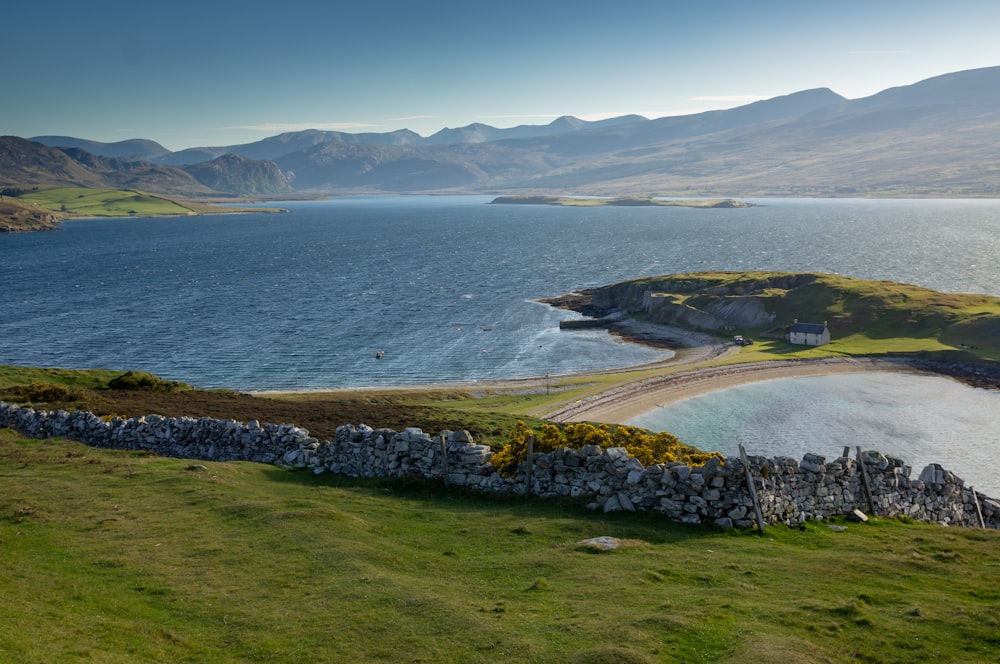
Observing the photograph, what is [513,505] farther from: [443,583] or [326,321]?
[326,321]

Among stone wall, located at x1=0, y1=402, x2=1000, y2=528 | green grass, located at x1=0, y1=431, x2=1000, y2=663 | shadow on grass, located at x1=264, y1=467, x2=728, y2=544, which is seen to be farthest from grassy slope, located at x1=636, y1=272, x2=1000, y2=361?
green grass, located at x1=0, y1=431, x2=1000, y2=663

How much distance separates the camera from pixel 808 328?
10394cm

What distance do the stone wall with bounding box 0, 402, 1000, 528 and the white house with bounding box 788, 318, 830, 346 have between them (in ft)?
247

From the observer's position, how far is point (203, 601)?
1706 centimetres

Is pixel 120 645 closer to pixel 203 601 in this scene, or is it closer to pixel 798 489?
pixel 203 601

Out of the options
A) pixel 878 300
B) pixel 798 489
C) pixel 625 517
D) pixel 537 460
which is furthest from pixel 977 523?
pixel 878 300

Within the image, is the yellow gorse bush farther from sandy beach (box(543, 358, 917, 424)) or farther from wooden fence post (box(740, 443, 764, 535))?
sandy beach (box(543, 358, 917, 424))

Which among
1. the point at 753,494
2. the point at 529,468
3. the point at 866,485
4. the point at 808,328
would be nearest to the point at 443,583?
the point at 529,468

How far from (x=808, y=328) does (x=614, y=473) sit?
89.1 m

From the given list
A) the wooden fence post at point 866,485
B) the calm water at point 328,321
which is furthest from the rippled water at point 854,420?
the wooden fence post at point 866,485

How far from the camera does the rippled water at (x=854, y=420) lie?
62.3 meters

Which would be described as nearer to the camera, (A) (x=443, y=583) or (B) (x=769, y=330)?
(A) (x=443, y=583)

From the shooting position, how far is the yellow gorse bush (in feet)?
91.7

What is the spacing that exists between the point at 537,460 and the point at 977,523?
20.1m
